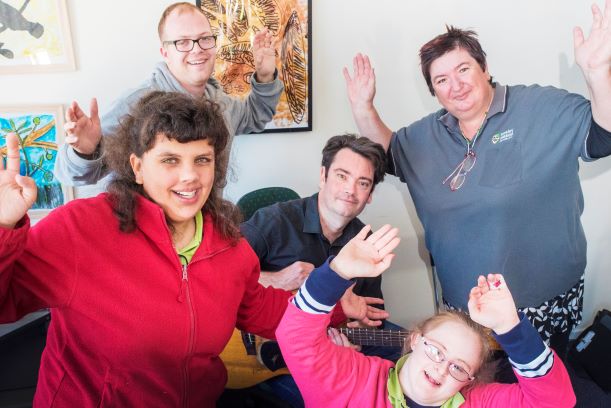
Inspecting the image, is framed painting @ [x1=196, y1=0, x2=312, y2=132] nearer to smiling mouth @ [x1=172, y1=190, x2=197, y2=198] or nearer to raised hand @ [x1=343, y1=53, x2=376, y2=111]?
raised hand @ [x1=343, y1=53, x2=376, y2=111]

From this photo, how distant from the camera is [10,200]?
3.03ft

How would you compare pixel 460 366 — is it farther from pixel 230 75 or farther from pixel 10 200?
pixel 230 75

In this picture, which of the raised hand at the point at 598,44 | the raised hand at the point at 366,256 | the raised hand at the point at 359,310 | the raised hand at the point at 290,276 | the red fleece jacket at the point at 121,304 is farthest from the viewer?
the raised hand at the point at 290,276

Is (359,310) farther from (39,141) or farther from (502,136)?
(39,141)

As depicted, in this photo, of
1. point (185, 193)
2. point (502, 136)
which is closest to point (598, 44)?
point (502, 136)

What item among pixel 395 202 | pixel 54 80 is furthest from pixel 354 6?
pixel 54 80

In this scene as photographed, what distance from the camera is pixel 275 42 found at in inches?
92.5

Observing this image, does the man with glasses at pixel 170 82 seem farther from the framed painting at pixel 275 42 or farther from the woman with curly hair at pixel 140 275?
the woman with curly hair at pixel 140 275

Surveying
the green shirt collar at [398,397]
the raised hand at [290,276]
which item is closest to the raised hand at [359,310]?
the raised hand at [290,276]

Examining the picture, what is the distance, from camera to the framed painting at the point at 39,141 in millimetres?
2158

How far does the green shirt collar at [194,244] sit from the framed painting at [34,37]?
1.29 meters

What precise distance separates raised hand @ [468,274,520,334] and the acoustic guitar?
744 mm

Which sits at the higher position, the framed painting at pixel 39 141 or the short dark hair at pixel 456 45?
the short dark hair at pixel 456 45

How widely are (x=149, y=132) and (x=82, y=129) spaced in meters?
0.52
